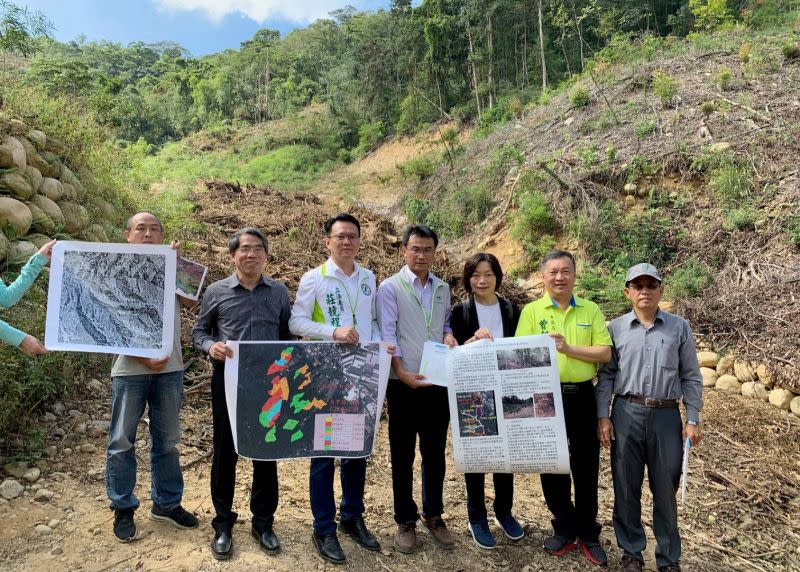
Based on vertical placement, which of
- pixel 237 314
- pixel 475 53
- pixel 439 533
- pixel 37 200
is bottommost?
pixel 439 533

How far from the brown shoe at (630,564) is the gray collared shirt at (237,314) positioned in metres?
2.25

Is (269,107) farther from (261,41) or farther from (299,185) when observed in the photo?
(261,41)

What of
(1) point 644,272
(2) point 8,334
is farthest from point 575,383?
(2) point 8,334

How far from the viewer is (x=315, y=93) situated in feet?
125

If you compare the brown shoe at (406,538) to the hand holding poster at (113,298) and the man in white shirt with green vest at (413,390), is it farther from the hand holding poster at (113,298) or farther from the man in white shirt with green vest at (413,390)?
the hand holding poster at (113,298)

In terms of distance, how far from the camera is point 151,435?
2.81 metres

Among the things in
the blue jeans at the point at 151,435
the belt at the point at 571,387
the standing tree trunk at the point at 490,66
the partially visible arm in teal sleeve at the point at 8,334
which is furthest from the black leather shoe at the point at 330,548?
the standing tree trunk at the point at 490,66

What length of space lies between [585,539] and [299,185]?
19673mm

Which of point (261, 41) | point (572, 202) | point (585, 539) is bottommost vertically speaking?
point (585, 539)

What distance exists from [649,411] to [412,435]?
1.26 metres

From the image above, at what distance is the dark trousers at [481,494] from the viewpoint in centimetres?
292

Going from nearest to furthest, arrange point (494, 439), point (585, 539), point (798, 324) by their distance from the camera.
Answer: point (494, 439)
point (585, 539)
point (798, 324)

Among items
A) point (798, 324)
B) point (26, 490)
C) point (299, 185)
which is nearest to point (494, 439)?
point (26, 490)

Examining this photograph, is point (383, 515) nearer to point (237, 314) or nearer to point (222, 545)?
point (222, 545)
